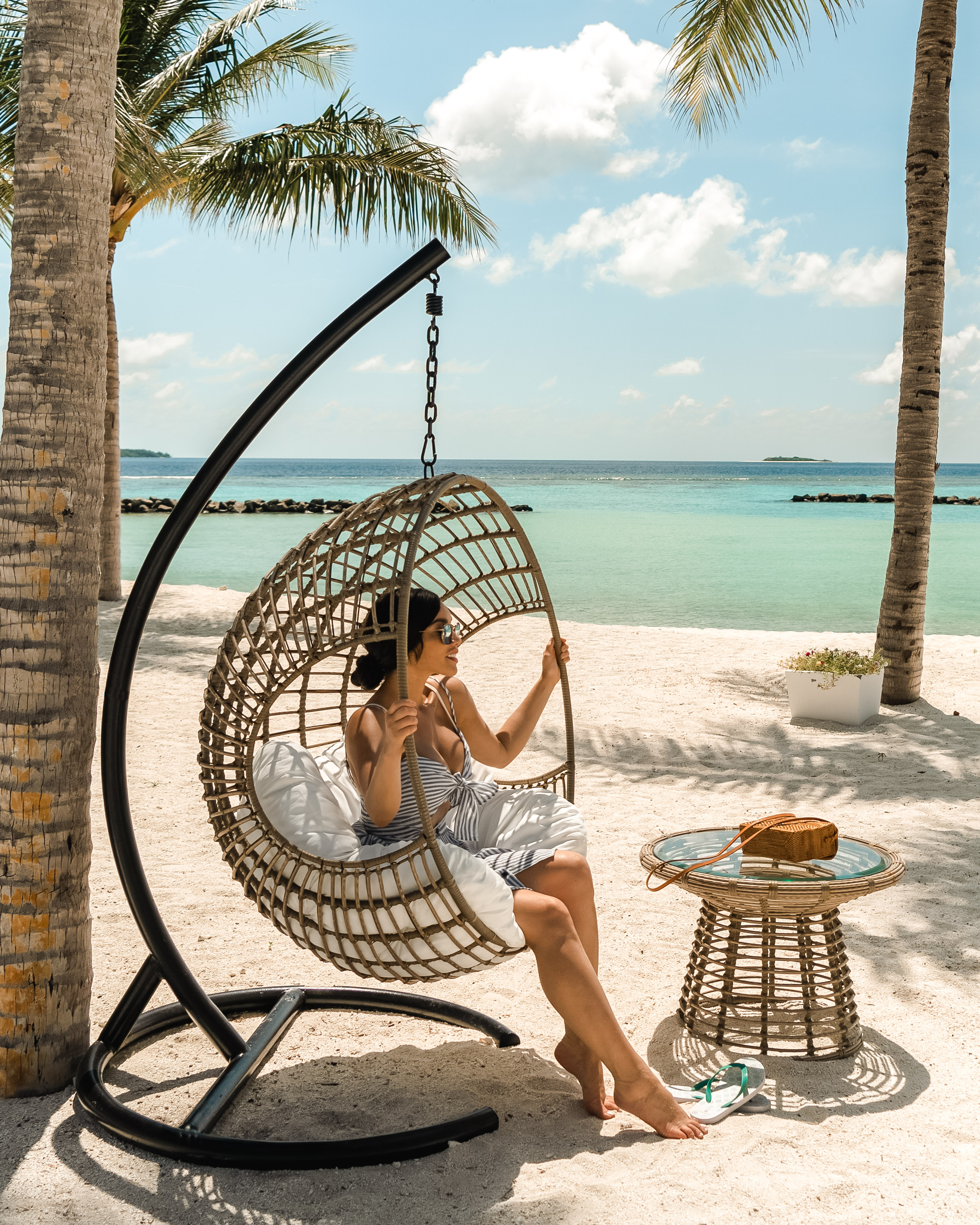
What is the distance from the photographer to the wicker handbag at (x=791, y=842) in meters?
2.88

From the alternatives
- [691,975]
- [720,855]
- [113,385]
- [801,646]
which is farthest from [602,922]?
[113,385]

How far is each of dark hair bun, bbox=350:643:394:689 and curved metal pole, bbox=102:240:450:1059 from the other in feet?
1.88

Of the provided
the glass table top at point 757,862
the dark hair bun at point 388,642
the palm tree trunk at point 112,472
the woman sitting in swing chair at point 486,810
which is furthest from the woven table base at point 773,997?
the palm tree trunk at point 112,472

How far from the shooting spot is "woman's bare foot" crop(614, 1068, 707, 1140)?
2363 mm

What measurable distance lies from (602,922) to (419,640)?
1.58m

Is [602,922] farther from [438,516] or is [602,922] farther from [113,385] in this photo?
[113,385]

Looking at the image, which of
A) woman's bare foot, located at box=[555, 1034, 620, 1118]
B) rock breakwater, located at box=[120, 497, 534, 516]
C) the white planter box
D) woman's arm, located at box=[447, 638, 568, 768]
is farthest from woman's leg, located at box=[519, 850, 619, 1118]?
rock breakwater, located at box=[120, 497, 534, 516]

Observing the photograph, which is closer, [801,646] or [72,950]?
[72,950]

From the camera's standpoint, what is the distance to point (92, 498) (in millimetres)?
2580

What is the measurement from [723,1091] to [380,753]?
118 cm

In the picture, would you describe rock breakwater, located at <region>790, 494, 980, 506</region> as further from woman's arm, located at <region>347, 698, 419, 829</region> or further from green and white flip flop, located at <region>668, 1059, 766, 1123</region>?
woman's arm, located at <region>347, 698, 419, 829</region>

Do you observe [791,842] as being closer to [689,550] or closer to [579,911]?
[579,911]

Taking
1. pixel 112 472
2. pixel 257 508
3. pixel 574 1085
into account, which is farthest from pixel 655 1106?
pixel 257 508

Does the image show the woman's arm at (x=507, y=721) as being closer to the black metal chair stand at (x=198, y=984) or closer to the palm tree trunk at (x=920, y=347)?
the black metal chair stand at (x=198, y=984)
